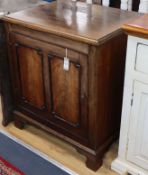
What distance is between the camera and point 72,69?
4.62 ft

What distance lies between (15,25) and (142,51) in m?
0.71

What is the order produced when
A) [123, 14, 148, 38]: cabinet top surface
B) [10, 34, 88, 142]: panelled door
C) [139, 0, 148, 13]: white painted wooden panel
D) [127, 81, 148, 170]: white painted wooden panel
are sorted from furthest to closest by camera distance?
[139, 0, 148, 13]: white painted wooden panel → [10, 34, 88, 142]: panelled door → [127, 81, 148, 170]: white painted wooden panel → [123, 14, 148, 38]: cabinet top surface

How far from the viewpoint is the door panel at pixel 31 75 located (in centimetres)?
157

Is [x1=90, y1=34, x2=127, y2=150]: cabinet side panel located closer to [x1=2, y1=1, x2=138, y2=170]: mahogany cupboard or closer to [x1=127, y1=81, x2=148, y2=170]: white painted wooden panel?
[x1=2, y1=1, x2=138, y2=170]: mahogany cupboard

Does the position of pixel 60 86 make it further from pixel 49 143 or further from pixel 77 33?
pixel 49 143

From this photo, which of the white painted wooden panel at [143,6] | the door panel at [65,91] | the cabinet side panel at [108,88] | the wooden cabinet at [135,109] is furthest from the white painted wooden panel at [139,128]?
the white painted wooden panel at [143,6]

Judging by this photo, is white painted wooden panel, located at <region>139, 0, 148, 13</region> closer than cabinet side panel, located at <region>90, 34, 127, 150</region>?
No

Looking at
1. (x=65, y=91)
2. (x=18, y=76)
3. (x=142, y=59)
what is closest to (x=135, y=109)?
(x=142, y=59)

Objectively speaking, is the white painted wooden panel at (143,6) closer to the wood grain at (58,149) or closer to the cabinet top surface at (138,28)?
the cabinet top surface at (138,28)

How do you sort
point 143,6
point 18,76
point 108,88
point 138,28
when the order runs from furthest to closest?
point 18,76 → point 143,6 → point 108,88 → point 138,28

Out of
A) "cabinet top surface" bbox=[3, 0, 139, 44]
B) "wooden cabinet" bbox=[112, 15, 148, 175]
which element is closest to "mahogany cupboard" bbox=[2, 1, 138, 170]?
"cabinet top surface" bbox=[3, 0, 139, 44]

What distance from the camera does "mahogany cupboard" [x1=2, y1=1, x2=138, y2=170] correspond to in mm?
1345

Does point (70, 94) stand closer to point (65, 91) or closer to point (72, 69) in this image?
point (65, 91)

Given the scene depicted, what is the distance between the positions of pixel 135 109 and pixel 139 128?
0.10m
